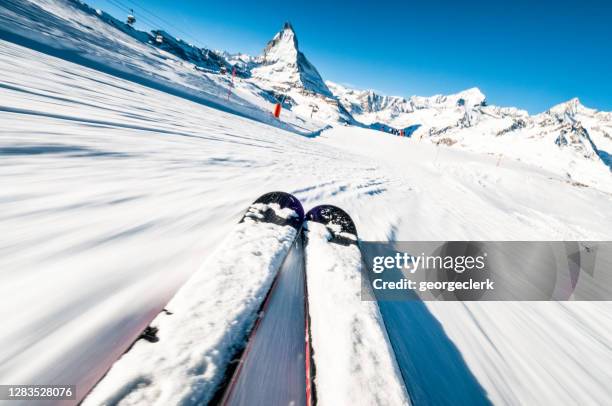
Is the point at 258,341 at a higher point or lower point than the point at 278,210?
lower

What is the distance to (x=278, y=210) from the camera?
3707mm

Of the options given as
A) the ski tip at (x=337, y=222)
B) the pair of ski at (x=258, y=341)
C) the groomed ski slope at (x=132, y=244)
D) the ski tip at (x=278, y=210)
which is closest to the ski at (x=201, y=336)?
the pair of ski at (x=258, y=341)

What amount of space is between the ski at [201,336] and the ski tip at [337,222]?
1.02 metres

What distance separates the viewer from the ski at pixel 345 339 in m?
1.47

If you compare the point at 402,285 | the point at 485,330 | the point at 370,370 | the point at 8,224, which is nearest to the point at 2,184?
the point at 8,224

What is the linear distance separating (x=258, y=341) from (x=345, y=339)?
70cm

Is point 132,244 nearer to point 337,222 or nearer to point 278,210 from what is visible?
point 278,210

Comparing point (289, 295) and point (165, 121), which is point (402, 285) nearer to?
point (289, 295)

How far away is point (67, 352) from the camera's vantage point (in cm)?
151

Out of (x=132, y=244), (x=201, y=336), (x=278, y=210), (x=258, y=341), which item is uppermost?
(x=278, y=210)

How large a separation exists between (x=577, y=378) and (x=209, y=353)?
3387mm

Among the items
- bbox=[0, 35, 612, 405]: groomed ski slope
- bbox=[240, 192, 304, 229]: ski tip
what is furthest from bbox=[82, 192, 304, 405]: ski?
bbox=[240, 192, 304, 229]: ski tip

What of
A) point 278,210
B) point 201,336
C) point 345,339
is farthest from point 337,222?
point 201,336

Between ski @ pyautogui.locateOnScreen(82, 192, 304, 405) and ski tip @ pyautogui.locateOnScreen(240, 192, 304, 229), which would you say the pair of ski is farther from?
ski tip @ pyautogui.locateOnScreen(240, 192, 304, 229)
